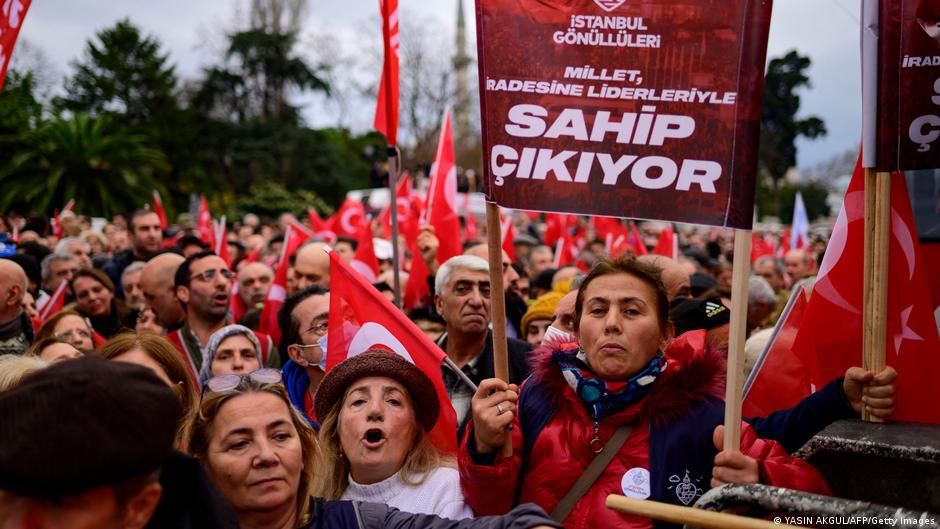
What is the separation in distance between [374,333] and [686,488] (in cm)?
156

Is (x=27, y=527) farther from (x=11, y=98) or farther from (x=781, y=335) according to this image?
(x=11, y=98)

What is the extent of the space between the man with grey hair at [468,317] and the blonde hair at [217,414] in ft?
5.28

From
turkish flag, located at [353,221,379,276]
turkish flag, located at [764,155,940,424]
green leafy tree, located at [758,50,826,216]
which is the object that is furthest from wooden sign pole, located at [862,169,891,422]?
green leafy tree, located at [758,50,826,216]

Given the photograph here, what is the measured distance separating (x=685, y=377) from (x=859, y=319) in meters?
0.97

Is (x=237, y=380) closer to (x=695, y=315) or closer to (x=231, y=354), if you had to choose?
(x=231, y=354)

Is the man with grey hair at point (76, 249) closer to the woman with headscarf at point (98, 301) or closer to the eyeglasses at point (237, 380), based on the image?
the woman with headscarf at point (98, 301)

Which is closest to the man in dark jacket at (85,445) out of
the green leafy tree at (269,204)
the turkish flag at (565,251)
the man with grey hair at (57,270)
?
the man with grey hair at (57,270)

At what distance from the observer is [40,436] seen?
5.30 ft

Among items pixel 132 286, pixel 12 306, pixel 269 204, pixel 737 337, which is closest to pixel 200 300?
pixel 12 306

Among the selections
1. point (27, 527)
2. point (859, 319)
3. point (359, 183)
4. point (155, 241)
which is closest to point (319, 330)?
point (859, 319)

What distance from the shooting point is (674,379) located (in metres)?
2.75

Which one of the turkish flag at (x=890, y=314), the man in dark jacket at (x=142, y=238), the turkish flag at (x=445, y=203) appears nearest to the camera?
the turkish flag at (x=890, y=314)

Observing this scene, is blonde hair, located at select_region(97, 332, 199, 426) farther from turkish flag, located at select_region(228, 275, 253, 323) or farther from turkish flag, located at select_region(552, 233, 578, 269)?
turkish flag, located at select_region(552, 233, 578, 269)

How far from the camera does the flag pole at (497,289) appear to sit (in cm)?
264
